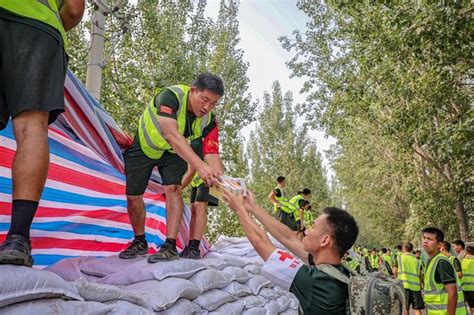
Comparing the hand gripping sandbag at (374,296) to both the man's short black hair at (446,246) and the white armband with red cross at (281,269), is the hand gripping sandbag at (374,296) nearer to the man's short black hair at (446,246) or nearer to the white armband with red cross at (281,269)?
the white armband with red cross at (281,269)

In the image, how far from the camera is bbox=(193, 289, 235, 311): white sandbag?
285 centimetres

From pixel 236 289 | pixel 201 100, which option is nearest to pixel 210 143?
pixel 201 100

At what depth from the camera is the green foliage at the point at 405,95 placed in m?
5.65

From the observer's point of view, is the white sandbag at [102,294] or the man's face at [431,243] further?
the man's face at [431,243]

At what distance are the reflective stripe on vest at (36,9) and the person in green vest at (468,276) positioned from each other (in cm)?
866

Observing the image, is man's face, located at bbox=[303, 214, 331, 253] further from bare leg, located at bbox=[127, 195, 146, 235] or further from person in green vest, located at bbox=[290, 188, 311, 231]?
person in green vest, located at bbox=[290, 188, 311, 231]

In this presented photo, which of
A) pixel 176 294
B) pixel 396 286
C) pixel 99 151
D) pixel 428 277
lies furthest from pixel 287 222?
pixel 396 286

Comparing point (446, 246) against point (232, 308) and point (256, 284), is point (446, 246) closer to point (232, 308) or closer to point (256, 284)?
point (256, 284)

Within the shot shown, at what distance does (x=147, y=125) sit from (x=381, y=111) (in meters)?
13.2

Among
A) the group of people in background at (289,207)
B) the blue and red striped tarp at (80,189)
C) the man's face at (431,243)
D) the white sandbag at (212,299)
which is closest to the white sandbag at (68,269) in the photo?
the blue and red striped tarp at (80,189)

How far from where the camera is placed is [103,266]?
2875 mm

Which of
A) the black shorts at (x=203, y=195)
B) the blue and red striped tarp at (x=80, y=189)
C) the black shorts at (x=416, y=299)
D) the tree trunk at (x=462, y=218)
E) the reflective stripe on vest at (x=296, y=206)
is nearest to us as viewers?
the blue and red striped tarp at (x=80, y=189)

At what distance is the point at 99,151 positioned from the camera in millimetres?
3709

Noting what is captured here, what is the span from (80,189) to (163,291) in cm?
132
